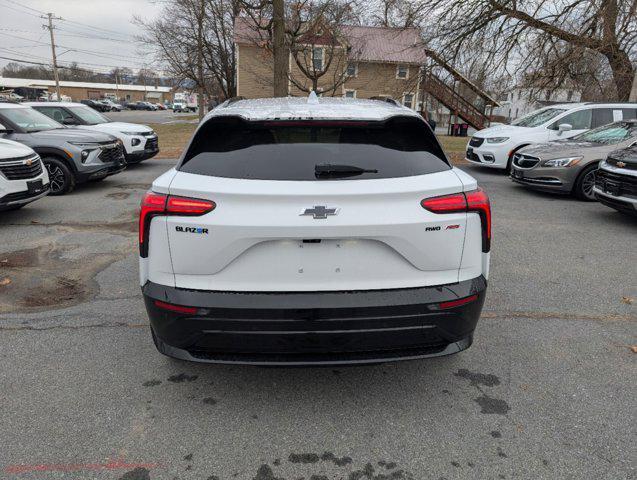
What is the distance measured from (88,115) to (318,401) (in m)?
12.6

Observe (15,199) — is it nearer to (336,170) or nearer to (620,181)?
(336,170)

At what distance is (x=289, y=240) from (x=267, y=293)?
30 centimetres

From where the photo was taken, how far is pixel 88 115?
1282 cm

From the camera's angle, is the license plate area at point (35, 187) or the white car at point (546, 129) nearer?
the license plate area at point (35, 187)

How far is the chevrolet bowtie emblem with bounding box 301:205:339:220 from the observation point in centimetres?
234

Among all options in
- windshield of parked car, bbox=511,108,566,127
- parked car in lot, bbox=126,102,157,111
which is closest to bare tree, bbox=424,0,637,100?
windshield of parked car, bbox=511,108,566,127

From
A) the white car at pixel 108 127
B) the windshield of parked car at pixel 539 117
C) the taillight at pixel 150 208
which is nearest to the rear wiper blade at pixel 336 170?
the taillight at pixel 150 208

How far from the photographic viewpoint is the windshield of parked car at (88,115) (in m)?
12.4

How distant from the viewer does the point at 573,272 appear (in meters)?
5.19

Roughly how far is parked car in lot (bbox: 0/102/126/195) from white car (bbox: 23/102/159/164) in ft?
8.31

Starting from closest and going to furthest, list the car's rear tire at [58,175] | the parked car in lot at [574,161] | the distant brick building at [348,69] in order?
the parked car in lot at [574,161]
the car's rear tire at [58,175]
the distant brick building at [348,69]

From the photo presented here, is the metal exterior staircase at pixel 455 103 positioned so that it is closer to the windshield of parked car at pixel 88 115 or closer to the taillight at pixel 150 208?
the windshield of parked car at pixel 88 115

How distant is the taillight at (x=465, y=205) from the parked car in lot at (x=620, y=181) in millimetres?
5332

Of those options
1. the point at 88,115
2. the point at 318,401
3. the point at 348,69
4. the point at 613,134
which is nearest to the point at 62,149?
the point at 88,115
